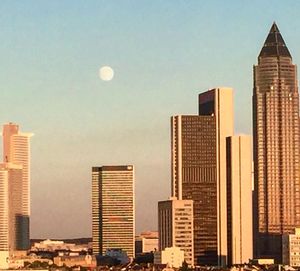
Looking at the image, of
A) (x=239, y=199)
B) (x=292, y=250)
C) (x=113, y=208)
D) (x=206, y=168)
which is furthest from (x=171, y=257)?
(x=113, y=208)

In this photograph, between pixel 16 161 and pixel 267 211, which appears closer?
pixel 267 211

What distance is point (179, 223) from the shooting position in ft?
436

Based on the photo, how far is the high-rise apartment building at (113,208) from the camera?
6211 inches

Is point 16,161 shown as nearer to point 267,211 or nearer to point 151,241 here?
point 151,241

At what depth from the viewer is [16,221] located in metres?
185

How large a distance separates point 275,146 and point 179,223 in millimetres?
22306

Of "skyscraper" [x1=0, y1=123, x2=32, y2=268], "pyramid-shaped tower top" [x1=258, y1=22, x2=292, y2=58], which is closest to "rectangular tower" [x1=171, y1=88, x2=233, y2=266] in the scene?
"pyramid-shaped tower top" [x1=258, y1=22, x2=292, y2=58]

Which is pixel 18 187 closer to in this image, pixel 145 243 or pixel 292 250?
pixel 145 243

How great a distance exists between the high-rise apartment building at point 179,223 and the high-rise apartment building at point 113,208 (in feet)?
70.1

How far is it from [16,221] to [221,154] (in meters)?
55.6

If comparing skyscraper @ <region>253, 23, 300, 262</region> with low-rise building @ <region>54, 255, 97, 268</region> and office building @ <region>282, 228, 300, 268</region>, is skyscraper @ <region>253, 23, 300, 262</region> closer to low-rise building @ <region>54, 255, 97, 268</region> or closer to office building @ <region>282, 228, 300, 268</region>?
office building @ <region>282, 228, 300, 268</region>

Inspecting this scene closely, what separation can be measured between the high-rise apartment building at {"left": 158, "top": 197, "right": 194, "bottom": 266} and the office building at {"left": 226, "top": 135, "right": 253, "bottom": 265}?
13.4 feet

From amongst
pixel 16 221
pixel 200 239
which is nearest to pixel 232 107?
pixel 200 239

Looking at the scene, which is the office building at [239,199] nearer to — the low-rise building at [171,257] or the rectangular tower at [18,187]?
the low-rise building at [171,257]
